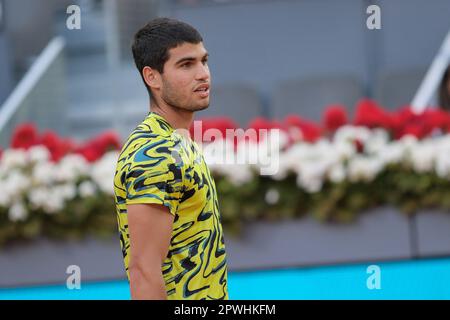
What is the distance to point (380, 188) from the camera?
170 inches

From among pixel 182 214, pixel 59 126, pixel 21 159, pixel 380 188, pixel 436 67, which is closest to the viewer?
pixel 182 214

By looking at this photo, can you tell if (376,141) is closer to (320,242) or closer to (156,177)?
(320,242)

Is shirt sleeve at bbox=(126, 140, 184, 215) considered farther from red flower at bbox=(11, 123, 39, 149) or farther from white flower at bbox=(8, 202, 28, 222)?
red flower at bbox=(11, 123, 39, 149)

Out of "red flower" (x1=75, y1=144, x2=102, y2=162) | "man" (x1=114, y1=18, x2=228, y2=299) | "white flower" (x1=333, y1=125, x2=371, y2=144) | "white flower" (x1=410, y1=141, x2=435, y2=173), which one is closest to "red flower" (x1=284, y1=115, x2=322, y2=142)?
"white flower" (x1=333, y1=125, x2=371, y2=144)

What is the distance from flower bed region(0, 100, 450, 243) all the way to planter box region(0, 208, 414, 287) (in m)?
0.06

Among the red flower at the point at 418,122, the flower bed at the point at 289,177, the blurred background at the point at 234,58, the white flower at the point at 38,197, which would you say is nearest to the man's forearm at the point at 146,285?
the flower bed at the point at 289,177

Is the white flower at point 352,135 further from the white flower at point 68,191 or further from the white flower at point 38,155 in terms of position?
the white flower at point 38,155

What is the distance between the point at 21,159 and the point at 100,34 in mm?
3798

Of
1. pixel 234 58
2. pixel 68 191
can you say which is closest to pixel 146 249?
pixel 68 191

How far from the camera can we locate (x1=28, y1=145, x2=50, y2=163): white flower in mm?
4703

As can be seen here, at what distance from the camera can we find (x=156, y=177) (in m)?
1.89

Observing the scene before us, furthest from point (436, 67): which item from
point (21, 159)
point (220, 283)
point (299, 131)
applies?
point (220, 283)
